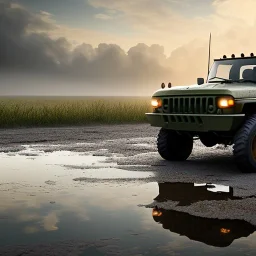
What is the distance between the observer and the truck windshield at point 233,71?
10305mm

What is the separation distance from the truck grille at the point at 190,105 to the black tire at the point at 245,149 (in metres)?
0.61

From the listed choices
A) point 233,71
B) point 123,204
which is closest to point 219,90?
point 233,71

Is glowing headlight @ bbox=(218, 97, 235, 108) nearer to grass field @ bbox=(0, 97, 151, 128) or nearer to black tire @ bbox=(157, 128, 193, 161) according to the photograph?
black tire @ bbox=(157, 128, 193, 161)

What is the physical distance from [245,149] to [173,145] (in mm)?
2008

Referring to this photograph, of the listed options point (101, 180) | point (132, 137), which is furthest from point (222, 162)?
point (132, 137)

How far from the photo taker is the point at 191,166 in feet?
32.3

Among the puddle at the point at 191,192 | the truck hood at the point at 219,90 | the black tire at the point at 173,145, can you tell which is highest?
the truck hood at the point at 219,90

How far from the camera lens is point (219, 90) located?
9242 mm

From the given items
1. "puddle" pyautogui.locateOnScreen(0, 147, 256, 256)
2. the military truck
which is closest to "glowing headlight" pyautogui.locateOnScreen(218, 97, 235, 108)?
the military truck

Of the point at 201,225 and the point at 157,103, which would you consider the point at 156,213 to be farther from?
the point at 157,103

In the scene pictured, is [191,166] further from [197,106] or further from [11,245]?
[11,245]

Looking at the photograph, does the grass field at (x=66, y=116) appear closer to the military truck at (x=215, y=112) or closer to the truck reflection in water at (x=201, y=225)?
the military truck at (x=215, y=112)

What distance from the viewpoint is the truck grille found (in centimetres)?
938

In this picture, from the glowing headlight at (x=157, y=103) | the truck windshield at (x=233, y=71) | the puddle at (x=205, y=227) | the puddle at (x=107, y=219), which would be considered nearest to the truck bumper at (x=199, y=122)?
the glowing headlight at (x=157, y=103)
